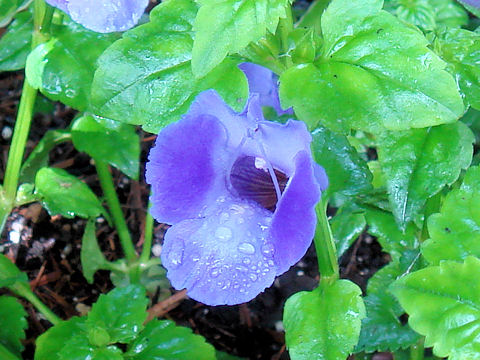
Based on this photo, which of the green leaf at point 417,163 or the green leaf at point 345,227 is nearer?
the green leaf at point 417,163

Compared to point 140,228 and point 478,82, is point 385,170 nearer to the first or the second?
point 478,82

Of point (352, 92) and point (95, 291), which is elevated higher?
point (352, 92)

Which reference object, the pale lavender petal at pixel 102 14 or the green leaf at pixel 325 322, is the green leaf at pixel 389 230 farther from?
the pale lavender petal at pixel 102 14

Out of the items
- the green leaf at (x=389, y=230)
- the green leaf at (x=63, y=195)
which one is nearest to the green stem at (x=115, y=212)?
the green leaf at (x=63, y=195)

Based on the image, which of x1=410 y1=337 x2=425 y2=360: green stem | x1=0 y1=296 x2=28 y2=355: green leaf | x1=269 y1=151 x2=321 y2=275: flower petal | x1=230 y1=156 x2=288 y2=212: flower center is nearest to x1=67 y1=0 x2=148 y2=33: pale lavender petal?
x1=230 y1=156 x2=288 y2=212: flower center

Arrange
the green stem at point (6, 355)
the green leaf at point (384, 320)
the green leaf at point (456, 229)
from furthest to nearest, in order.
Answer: the green stem at point (6, 355) < the green leaf at point (384, 320) < the green leaf at point (456, 229)

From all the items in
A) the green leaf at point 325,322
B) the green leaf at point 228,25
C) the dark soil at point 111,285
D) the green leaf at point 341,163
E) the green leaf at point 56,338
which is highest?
the green leaf at point 228,25

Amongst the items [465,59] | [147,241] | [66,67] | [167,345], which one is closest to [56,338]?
[167,345]

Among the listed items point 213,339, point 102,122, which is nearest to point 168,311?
point 213,339
